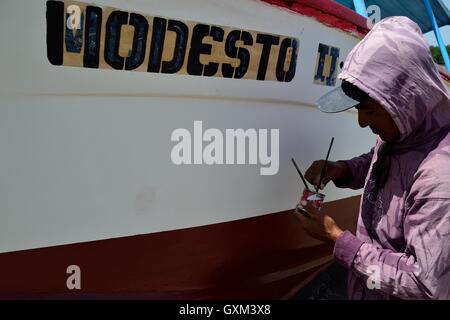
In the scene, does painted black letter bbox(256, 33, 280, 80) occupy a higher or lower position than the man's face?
higher

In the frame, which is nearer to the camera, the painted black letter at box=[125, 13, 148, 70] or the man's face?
the man's face

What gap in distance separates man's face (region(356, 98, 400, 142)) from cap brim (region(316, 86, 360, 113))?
0.08 ft

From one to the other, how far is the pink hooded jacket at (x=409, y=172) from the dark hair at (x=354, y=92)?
0.04 metres

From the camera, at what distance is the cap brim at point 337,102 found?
3.74ft

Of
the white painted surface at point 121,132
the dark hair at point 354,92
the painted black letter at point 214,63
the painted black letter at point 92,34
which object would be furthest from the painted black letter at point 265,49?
the painted black letter at point 92,34

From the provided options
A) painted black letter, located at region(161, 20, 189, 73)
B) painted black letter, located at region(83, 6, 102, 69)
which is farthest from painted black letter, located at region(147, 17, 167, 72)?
painted black letter, located at region(83, 6, 102, 69)

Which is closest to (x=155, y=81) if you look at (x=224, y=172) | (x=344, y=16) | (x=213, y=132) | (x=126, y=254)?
(x=213, y=132)

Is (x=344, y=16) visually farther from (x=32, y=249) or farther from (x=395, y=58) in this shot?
(x=32, y=249)

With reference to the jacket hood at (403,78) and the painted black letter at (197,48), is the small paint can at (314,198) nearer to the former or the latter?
the jacket hood at (403,78)

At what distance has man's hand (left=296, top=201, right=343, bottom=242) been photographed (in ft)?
4.08

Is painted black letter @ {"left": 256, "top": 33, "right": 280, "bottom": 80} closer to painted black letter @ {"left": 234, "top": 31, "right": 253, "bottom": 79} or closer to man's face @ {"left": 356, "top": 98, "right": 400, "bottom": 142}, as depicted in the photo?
painted black letter @ {"left": 234, "top": 31, "right": 253, "bottom": 79}

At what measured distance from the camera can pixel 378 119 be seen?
1121 millimetres

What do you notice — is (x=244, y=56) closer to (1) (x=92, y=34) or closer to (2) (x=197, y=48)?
(2) (x=197, y=48)

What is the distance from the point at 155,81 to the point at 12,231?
1.81 ft
